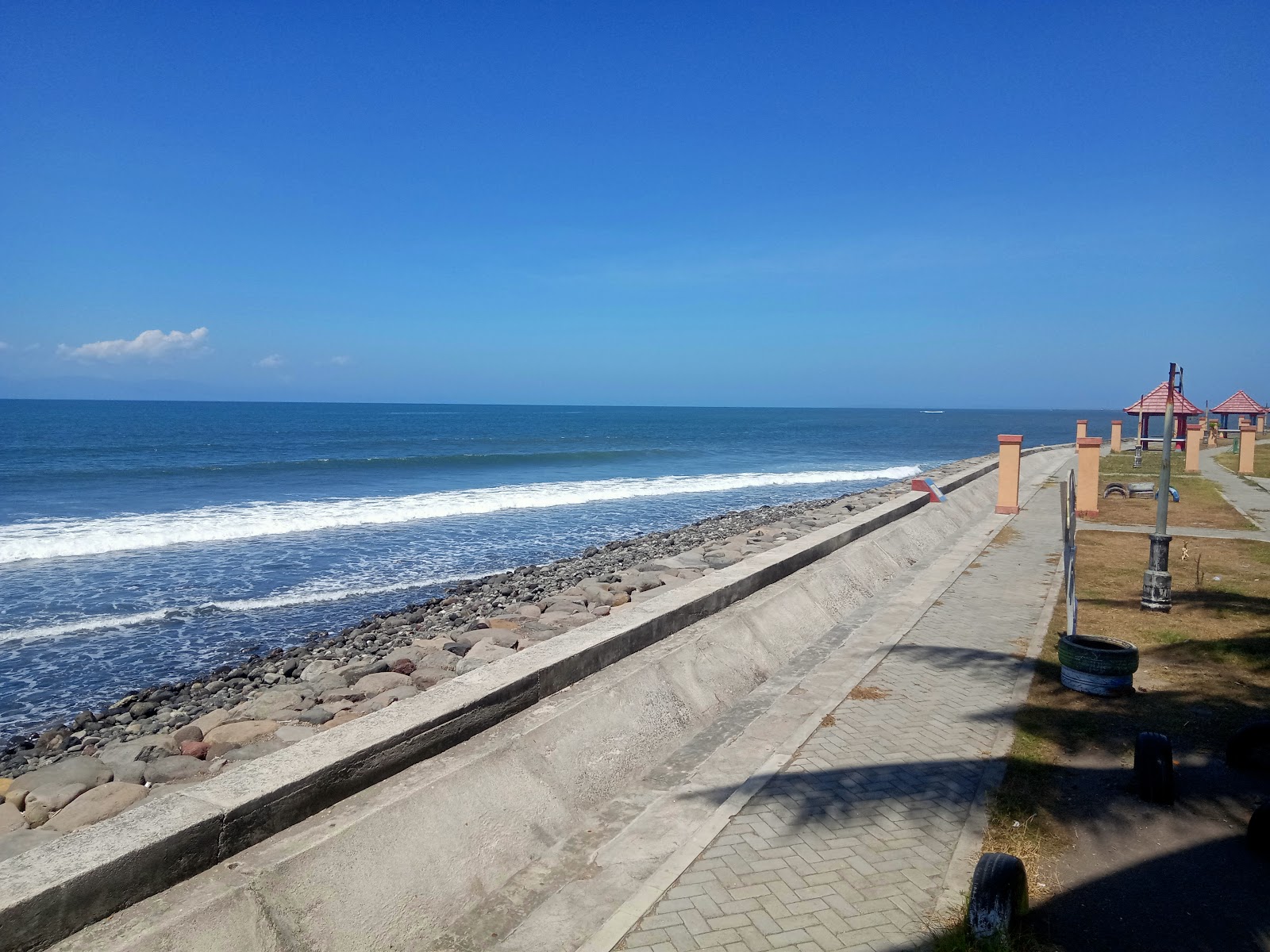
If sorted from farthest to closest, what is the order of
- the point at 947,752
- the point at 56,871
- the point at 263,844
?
the point at 947,752
the point at 263,844
the point at 56,871

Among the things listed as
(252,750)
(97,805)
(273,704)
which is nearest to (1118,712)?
(252,750)

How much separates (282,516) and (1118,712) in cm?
1961

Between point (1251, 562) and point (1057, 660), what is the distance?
635 cm

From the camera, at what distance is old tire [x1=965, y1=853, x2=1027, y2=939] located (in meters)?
3.21

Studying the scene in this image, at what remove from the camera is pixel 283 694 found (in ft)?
21.2

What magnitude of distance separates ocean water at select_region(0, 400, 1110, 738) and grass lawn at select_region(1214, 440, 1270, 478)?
12216mm

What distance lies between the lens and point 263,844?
317 cm

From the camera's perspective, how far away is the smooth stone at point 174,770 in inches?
186

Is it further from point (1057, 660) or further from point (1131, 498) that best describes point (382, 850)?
point (1131, 498)

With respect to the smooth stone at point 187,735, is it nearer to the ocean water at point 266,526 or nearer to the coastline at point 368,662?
the coastline at point 368,662

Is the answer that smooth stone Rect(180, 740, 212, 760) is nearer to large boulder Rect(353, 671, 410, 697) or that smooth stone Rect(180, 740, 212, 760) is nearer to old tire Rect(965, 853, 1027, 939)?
large boulder Rect(353, 671, 410, 697)

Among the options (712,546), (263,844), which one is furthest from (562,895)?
(712,546)

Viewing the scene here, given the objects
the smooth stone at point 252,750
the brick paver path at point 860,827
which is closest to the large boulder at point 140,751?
the smooth stone at point 252,750

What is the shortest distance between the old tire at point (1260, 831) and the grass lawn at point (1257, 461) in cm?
2562
